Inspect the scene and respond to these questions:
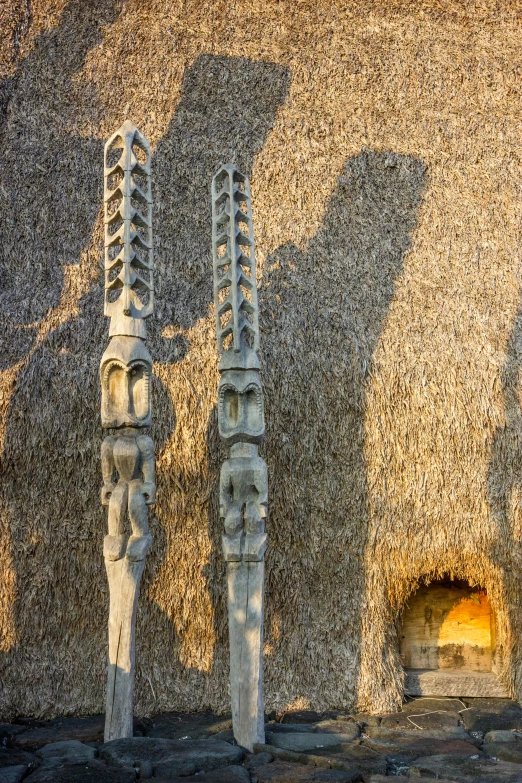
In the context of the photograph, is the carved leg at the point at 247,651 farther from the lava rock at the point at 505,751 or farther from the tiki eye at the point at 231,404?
the lava rock at the point at 505,751

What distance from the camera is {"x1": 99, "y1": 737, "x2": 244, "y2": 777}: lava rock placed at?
12.9 ft

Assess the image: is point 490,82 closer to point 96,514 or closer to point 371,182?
point 371,182

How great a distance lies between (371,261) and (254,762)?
12.5ft

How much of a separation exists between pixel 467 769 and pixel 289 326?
3191mm

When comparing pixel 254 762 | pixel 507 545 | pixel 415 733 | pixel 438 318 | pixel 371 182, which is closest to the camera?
pixel 254 762

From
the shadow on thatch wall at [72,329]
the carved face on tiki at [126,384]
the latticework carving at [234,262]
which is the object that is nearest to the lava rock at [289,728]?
the shadow on thatch wall at [72,329]

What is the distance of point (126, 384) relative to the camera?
4742 millimetres

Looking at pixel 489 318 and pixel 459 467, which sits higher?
pixel 489 318

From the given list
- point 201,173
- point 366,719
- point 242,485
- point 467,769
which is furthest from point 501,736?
point 201,173

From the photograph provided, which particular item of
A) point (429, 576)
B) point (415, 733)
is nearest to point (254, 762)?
point (415, 733)

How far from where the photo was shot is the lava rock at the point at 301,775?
3709mm

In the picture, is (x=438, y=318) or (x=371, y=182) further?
(x=371, y=182)

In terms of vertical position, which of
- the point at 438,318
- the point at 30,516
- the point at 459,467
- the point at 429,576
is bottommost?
the point at 429,576

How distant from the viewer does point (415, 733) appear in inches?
188
